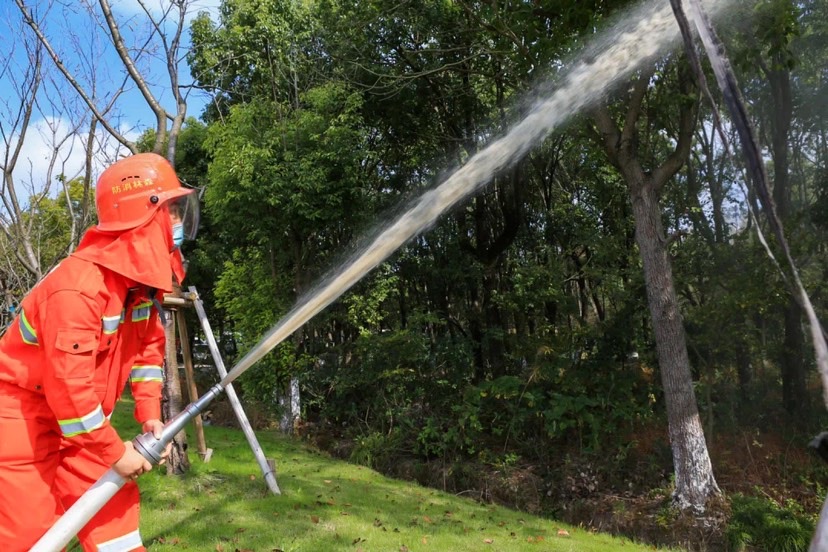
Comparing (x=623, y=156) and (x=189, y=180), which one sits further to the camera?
(x=189, y=180)

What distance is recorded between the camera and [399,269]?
14.0 m

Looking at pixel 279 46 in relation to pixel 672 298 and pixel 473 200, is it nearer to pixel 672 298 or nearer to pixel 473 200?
pixel 473 200

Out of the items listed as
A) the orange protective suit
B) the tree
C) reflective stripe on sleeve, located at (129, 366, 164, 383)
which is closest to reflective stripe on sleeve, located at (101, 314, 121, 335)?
the orange protective suit

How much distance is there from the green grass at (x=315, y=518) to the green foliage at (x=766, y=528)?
4.23 ft

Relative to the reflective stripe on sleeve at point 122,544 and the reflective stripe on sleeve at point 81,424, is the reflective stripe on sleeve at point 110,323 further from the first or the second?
the reflective stripe on sleeve at point 122,544

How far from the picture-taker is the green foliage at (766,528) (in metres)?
7.20

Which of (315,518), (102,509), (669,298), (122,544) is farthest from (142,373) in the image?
(669,298)

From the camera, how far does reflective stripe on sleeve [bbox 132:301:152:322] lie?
2.96 metres

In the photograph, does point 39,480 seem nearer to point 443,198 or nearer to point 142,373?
point 142,373

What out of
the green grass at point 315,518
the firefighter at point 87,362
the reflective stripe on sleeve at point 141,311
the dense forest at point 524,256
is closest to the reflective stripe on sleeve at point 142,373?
the firefighter at point 87,362

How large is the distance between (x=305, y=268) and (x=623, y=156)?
24.6 feet

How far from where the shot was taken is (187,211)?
10.1 ft

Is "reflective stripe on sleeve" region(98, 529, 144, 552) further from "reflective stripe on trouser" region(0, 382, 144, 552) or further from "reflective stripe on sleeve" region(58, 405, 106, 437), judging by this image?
"reflective stripe on sleeve" region(58, 405, 106, 437)

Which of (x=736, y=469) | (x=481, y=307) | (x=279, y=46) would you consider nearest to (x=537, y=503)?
(x=736, y=469)
